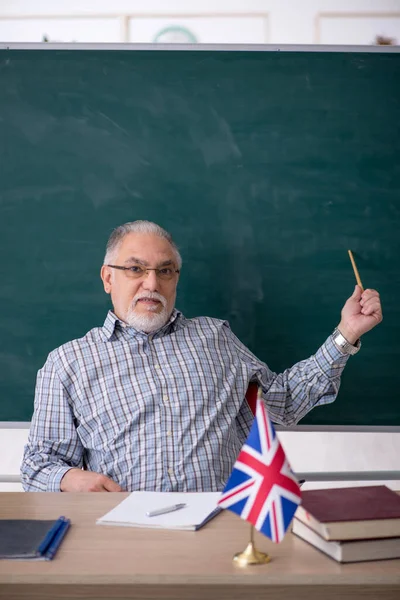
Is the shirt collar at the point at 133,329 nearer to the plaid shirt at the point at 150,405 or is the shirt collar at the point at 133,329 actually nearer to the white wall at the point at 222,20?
the plaid shirt at the point at 150,405

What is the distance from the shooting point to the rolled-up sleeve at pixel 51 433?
1873 millimetres

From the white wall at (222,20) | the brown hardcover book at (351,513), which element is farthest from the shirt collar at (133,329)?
the white wall at (222,20)

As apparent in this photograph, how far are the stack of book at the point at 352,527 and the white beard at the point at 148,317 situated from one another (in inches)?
40.8

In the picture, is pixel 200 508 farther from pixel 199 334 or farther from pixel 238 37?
pixel 238 37

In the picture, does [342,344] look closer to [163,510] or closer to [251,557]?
[163,510]

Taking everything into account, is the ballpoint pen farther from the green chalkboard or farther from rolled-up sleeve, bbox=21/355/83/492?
the green chalkboard

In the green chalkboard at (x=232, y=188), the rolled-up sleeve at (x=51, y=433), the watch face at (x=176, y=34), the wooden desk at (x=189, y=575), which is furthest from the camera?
the watch face at (x=176, y=34)

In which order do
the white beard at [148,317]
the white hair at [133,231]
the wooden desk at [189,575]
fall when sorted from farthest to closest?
the white hair at [133,231], the white beard at [148,317], the wooden desk at [189,575]

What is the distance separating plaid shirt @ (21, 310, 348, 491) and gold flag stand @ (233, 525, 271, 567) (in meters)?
0.85

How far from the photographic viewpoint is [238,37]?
13.1 ft

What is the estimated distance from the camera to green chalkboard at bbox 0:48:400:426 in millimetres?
2395

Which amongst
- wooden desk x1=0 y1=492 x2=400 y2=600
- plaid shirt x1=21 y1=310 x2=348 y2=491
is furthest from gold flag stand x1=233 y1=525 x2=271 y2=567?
plaid shirt x1=21 y1=310 x2=348 y2=491

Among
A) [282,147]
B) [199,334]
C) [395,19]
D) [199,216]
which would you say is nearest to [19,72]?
[199,216]

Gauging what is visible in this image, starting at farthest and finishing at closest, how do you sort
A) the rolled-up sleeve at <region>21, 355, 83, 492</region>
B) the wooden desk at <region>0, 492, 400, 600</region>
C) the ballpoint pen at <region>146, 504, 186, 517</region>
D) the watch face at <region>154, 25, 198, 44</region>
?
the watch face at <region>154, 25, 198, 44</region>, the rolled-up sleeve at <region>21, 355, 83, 492</region>, the ballpoint pen at <region>146, 504, 186, 517</region>, the wooden desk at <region>0, 492, 400, 600</region>
